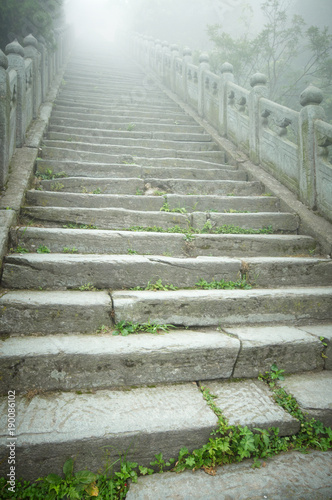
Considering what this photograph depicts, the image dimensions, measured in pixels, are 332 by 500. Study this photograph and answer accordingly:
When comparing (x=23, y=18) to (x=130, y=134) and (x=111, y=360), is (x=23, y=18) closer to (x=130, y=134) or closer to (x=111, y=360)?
(x=130, y=134)

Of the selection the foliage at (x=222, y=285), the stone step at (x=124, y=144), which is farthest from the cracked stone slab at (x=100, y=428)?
the stone step at (x=124, y=144)

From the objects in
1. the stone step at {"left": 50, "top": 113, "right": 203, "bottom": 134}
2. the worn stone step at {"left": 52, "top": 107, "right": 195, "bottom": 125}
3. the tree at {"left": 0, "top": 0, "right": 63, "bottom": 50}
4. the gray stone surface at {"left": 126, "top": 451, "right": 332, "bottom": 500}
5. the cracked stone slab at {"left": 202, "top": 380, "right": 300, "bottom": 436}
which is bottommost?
the gray stone surface at {"left": 126, "top": 451, "right": 332, "bottom": 500}


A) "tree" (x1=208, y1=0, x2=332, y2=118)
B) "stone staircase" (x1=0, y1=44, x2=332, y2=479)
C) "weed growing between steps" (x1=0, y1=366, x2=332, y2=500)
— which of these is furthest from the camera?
"tree" (x1=208, y1=0, x2=332, y2=118)

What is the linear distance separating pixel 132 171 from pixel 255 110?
8.01 feet

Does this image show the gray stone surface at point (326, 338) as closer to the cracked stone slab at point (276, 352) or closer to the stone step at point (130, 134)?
the cracked stone slab at point (276, 352)

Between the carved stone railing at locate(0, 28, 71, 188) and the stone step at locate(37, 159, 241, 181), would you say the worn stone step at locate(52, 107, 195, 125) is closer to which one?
the carved stone railing at locate(0, 28, 71, 188)

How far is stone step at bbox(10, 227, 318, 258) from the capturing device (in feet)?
10.9

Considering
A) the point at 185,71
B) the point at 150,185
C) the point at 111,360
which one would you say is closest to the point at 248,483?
the point at 111,360

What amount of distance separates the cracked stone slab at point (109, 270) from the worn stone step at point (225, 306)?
0.73ft

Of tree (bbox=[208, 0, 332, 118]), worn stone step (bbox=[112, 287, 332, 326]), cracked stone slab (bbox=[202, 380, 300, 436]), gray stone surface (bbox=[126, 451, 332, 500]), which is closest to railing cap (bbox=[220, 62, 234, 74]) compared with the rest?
worn stone step (bbox=[112, 287, 332, 326])

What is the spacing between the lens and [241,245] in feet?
12.5

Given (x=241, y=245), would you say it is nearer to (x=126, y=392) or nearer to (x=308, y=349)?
(x=308, y=349)

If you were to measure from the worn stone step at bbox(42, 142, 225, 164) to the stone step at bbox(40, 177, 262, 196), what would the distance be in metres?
0.91

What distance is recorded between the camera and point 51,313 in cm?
253
